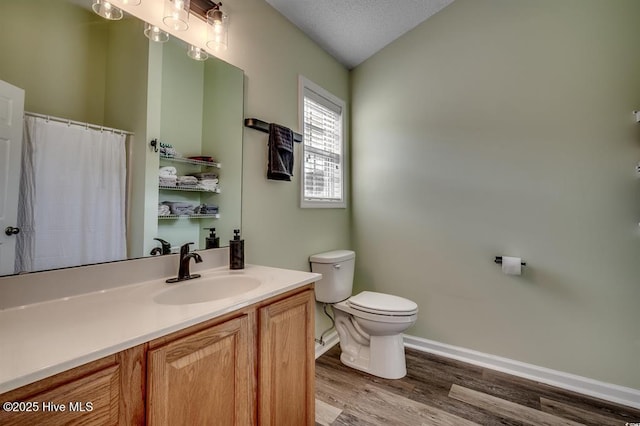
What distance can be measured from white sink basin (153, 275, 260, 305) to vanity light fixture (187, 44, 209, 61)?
114 centimetres

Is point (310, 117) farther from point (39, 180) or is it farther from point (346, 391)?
point (346, 391)

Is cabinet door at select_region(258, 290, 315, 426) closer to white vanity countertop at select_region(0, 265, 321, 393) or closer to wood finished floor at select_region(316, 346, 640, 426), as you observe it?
white vanity countertop at select_region(0, 265, 321, 393)

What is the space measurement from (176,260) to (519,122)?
236cm

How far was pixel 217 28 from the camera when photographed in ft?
5.02

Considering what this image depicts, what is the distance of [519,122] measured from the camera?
1980mm

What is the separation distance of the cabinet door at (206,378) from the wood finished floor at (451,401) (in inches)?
32.6

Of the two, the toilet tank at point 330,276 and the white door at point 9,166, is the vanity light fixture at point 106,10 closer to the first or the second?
the white door at point 9,166

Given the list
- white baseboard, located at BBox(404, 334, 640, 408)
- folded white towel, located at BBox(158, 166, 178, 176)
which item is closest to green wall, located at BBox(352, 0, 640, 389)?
white baseboard, located at BBox(404, 334, 640, 408)

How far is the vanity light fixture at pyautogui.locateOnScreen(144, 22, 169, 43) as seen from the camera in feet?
4.12

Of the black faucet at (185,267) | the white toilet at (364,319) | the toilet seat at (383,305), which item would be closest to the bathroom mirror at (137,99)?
the black faucet at (185,267)

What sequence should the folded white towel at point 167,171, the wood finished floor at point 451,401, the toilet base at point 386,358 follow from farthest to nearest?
the toilet base at point 386,358
the wood finished floor at point 451,401
the folded white towel at point 167,171

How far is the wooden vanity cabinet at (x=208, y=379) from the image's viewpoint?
0.62m

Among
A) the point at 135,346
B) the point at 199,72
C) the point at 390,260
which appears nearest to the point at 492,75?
the point at 390,260

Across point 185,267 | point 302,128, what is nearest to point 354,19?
point 302,128
